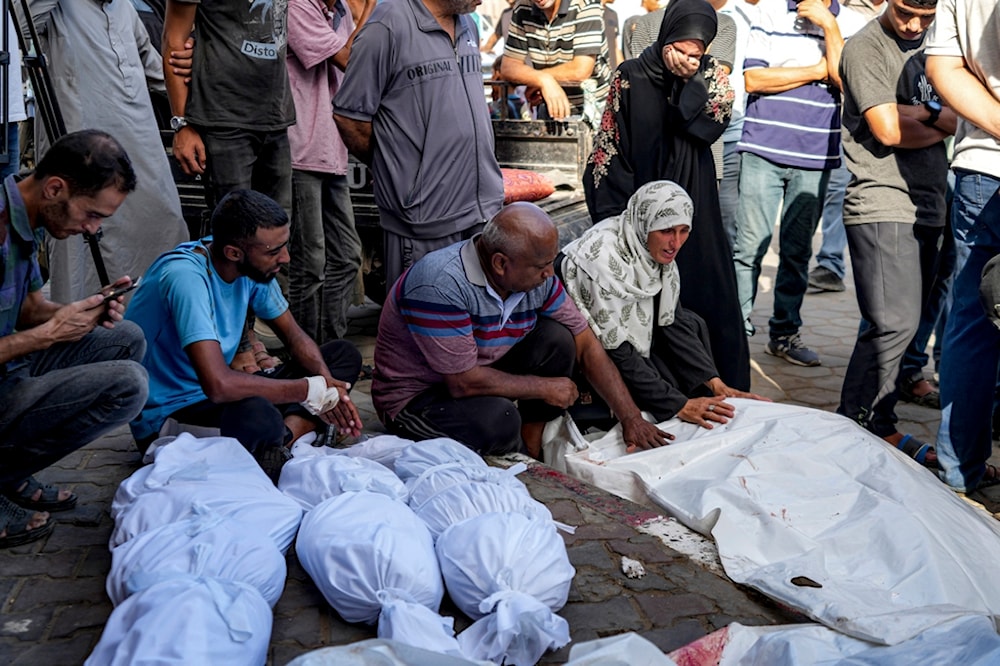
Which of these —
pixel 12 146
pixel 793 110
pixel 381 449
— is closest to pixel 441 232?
pixel 381 449

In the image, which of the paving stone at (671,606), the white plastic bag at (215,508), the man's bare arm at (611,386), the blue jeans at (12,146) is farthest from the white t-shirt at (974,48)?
the blue jeans at (12,146)

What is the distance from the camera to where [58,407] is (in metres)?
2.87

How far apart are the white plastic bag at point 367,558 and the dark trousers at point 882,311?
2277 millimetres

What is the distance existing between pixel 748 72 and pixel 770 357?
1.59 metres

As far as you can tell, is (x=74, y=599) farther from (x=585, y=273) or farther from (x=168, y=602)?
(x=585, y=273)

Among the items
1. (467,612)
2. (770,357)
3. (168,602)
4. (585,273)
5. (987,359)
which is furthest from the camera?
(770,357)

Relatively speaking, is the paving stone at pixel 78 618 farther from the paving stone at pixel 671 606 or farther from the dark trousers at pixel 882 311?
the dark trousers at pixel 882 311

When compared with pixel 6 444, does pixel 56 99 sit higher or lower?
higher

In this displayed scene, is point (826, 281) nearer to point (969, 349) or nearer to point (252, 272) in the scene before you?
point (969, 349)

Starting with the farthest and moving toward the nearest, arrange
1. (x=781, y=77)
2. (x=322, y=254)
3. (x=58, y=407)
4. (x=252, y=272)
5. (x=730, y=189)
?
1. (x=730, y=189)
2. (x=781, y=77)
3. (x=322, y=254)
4. (x=252, y=272)
5. (x=58, y=407)

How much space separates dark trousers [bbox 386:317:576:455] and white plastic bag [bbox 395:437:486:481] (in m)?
0.22

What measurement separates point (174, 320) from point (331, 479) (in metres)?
0.79

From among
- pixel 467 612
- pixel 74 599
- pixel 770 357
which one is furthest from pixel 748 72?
pixel 74 599

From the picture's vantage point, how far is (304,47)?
4.50 m
